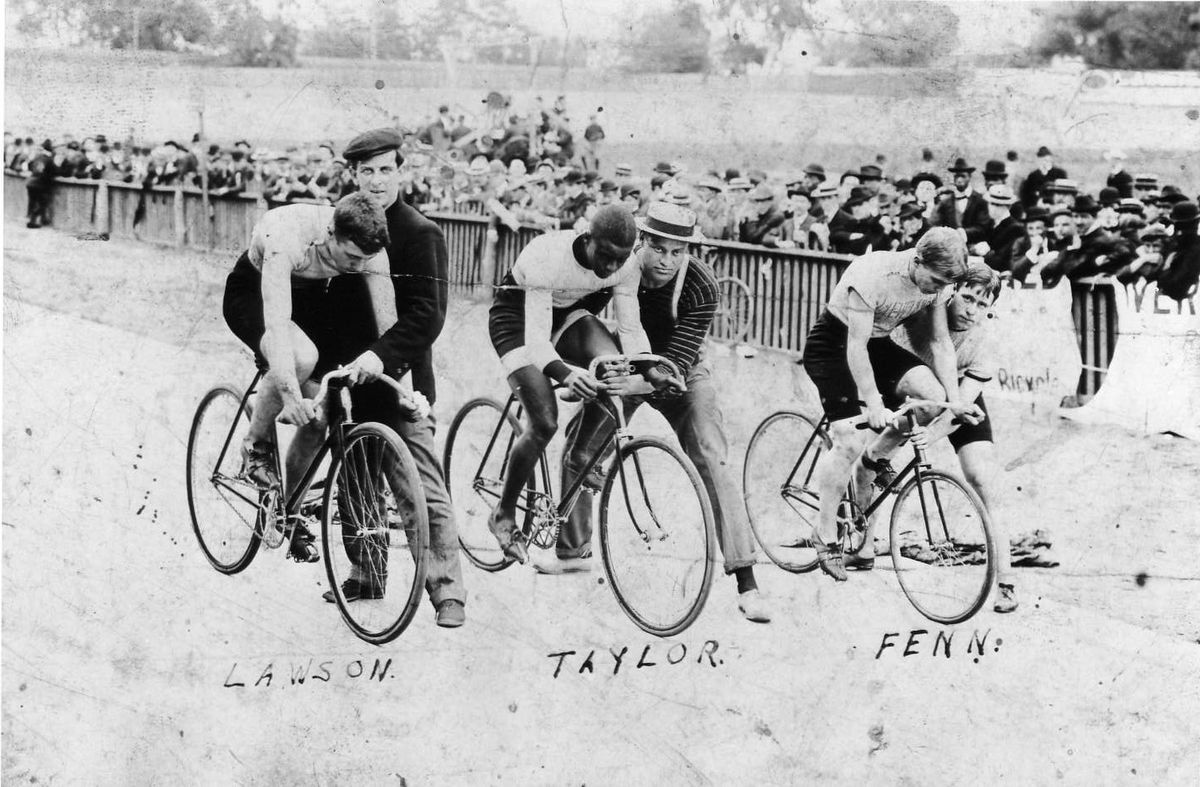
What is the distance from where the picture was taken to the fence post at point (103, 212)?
5.48 metres

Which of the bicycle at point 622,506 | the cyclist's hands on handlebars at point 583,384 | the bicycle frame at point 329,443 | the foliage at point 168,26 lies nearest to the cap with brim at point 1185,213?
the bicycle at point 622,506

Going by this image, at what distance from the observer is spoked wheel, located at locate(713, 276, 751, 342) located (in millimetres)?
5336

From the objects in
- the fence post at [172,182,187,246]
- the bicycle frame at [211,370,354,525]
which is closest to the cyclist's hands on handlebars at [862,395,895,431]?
the bicycle frame at [211,370,354,525]

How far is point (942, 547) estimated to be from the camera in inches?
207

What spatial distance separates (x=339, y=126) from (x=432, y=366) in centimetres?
116

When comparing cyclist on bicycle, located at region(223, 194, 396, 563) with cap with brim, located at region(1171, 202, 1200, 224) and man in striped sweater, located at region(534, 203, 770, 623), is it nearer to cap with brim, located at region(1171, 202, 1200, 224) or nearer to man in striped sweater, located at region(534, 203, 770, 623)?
man in striped sweater, located at region(534, 203, 770, 623)

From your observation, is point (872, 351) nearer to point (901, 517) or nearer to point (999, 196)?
point (901, 517)

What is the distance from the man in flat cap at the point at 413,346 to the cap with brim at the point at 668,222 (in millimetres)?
891

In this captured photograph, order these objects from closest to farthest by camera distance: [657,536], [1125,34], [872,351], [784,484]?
[657,536] < [872,351] < [784,484] < [1125,34]

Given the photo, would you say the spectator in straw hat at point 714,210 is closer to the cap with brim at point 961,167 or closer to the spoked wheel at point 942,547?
the cap with brim at point 961,167

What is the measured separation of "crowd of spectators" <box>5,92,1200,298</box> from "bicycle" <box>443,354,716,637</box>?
88 cm

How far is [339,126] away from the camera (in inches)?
213

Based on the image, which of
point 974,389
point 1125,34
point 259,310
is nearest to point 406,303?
point 259,310

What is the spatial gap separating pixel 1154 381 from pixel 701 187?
2.21 metres
